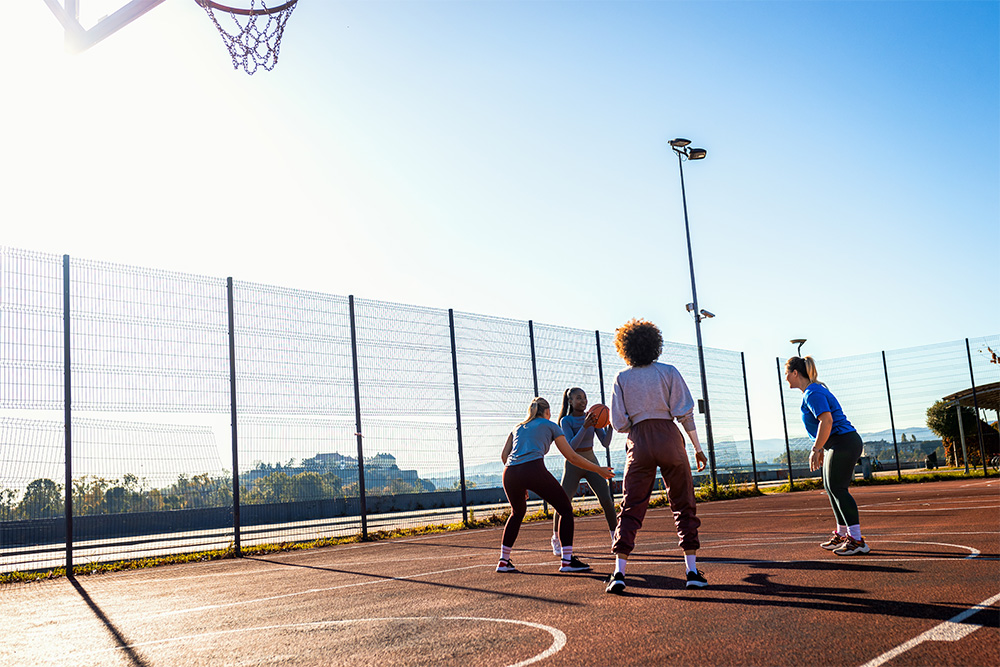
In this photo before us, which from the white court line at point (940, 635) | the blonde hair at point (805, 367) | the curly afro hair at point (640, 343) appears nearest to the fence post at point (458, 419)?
the blonde hair at point (805, 367)

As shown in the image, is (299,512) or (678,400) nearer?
(678,400)

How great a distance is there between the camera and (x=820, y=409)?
690 cm

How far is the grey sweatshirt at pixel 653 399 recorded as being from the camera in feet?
18.1

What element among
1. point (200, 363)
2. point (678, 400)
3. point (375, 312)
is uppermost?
point (375, 312)

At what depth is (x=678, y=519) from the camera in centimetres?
551

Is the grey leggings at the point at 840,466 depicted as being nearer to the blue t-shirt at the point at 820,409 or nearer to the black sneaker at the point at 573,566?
the blue t-shirt at the point at 820,409

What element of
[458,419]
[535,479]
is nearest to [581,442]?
[535,479]

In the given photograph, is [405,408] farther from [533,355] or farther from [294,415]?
[533,355]

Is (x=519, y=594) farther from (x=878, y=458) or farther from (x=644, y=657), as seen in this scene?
(x=878, y=458)

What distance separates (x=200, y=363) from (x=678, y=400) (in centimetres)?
793

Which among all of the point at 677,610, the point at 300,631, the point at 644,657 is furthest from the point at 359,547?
the point at 644,657

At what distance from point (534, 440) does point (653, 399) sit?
5.61 ft

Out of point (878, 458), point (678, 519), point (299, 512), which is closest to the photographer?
point (678, 519)

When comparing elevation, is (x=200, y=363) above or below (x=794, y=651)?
above
